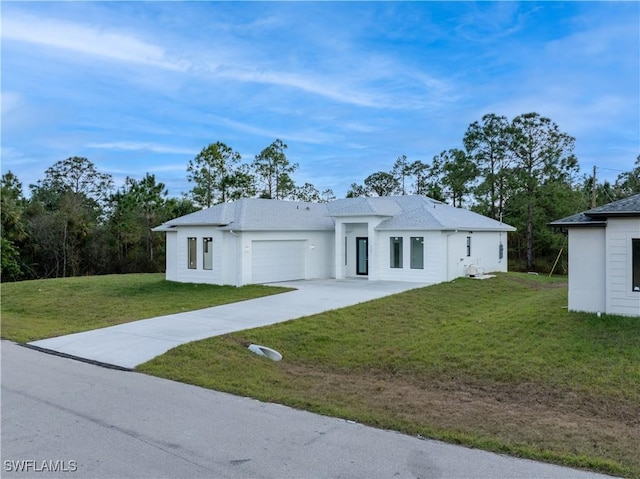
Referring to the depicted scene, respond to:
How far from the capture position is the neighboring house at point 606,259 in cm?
1095

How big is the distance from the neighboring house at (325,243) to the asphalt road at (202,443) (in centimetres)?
1319

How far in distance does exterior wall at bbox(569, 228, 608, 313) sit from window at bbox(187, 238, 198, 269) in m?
14.5

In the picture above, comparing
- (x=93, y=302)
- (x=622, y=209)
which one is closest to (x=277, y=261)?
(x=93, y=302)

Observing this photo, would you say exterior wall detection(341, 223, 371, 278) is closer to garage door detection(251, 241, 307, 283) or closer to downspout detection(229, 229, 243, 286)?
garage door detection(251, 241, 307, 283)

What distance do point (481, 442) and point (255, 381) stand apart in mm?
3716

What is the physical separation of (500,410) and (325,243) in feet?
56.4

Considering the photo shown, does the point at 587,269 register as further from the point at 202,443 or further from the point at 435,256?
the point at 202,443

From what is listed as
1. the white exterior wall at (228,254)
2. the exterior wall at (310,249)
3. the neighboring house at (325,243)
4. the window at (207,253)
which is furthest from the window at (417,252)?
the window at (207,253)

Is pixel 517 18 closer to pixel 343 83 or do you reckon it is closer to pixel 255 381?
pixel 343 83

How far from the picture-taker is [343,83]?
68.1ft

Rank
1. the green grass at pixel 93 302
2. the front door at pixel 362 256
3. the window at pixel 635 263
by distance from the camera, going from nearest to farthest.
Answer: the window at pixel 635 263 < the green grass at pixel 93 302 < the front door at pixel 362 256

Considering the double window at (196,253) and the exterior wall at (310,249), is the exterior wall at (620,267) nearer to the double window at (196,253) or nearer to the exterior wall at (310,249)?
the exterior wall at (310,249)

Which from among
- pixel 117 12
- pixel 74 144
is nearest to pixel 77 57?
pixel 117 12

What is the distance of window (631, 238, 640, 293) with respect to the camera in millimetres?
10922
